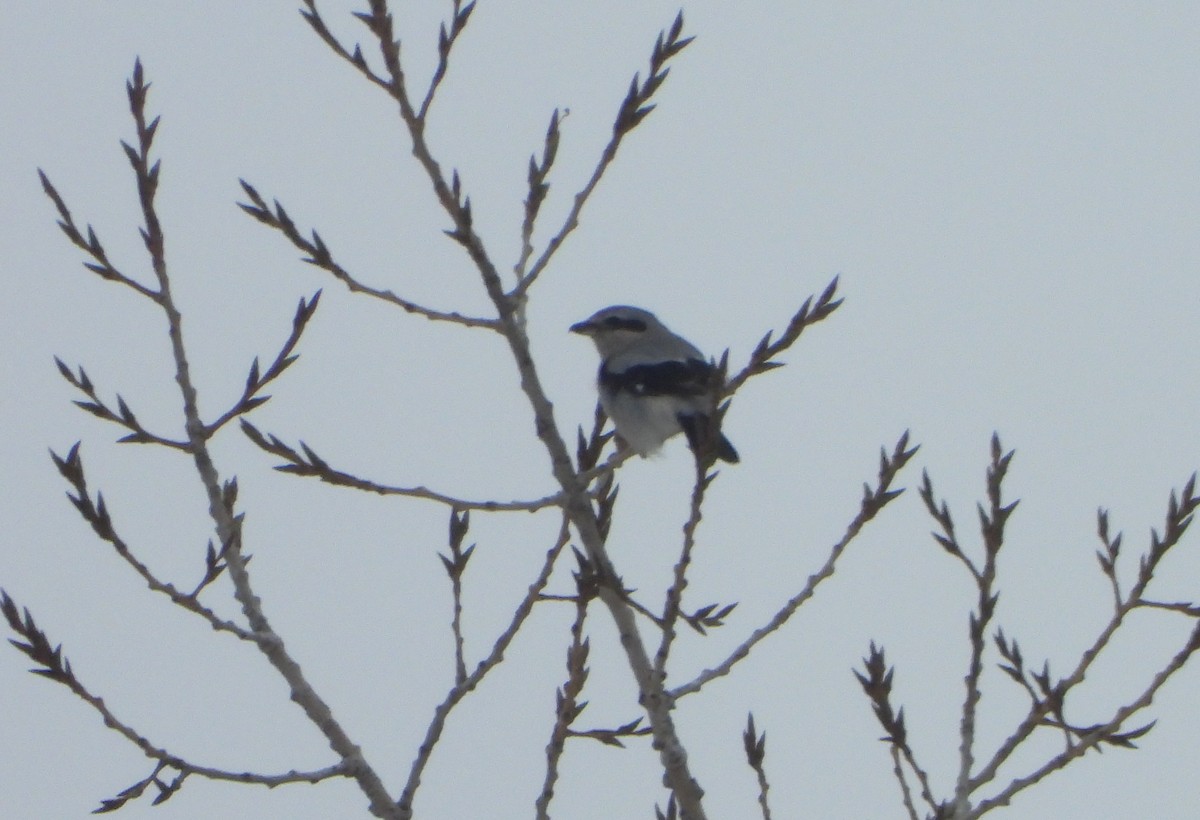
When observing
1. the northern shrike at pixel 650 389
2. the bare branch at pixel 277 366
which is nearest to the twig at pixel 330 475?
the bare branch at pixel 277 366

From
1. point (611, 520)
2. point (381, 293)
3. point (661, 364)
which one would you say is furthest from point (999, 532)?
point (661, 364)

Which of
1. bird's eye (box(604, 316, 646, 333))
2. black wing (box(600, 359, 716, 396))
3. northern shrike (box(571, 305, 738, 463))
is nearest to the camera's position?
northern shrike (box(571, 305, 738, 463))

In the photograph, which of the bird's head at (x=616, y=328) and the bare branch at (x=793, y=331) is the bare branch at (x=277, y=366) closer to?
the bare branch at (x=793, y=331)

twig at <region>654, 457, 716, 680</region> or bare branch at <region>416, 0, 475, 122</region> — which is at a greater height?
bare branch at <region>416, 0, 475, 122</region>

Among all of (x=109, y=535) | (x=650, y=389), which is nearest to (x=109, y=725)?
(x=109, y=535)

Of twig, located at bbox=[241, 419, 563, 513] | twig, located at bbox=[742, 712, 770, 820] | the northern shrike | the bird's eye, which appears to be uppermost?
the bird's eye

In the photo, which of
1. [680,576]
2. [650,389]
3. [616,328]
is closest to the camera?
[680,576]

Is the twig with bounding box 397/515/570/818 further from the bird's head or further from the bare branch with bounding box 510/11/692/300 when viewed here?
the bird's head

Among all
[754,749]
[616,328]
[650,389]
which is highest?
[616,328]

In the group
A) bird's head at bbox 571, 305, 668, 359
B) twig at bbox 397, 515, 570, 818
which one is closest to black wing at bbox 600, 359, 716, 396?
bird's head at bbox 571, 305, 668, 359

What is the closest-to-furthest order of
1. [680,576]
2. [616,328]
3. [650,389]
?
[680,576] < [650,389] < [616,328]

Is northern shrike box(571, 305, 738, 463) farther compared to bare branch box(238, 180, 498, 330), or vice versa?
northern shrike box(571, 305, 738, 463)

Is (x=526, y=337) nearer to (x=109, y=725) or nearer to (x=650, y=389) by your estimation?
(x=109, y=725)

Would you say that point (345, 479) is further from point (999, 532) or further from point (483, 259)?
point (999, 532)
